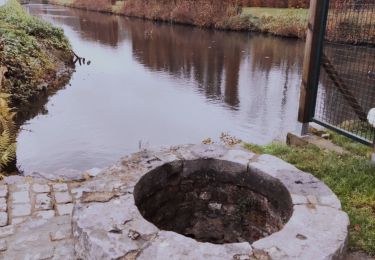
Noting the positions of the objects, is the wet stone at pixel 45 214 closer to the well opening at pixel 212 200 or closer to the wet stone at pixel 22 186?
the wet stone at pixel 22 186

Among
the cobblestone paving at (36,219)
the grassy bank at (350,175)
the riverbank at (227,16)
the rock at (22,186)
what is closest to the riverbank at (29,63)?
the rock at (22,186)

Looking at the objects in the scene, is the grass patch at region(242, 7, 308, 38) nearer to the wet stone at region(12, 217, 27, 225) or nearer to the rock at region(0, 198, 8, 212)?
the rock at region(0, 198, 8, 212)

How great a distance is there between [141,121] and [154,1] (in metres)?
22.8

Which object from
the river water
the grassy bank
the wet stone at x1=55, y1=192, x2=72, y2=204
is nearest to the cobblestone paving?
the wet stone at x1=55, y1=192, x2=72, y2=204

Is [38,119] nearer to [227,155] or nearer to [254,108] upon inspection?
[254,108]

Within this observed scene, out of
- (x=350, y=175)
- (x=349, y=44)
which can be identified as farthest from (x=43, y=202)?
(x=349, y=44)

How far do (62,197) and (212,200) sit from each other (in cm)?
168

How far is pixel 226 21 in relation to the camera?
24.2 m

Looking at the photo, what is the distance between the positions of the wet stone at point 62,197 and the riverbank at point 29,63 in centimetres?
243

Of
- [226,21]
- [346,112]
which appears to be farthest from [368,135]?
[226,21]

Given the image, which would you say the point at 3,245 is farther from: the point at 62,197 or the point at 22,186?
the point at 22,186

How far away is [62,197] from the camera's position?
4379mm

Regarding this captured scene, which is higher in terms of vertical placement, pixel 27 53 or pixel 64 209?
pixel 27 53

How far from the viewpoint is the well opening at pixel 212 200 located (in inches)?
142
